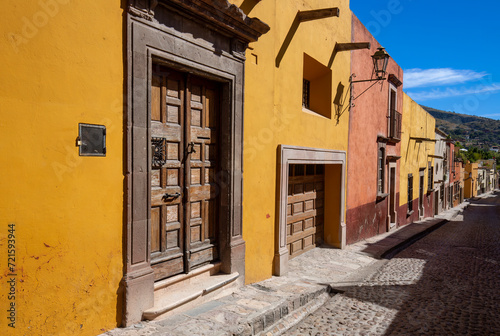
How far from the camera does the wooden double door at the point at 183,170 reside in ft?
12.4

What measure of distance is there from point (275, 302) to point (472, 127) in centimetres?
15971

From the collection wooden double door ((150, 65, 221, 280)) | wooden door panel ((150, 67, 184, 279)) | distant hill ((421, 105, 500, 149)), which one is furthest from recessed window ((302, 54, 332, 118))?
distant hill ((421, 105, 500, 149))

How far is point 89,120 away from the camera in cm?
300

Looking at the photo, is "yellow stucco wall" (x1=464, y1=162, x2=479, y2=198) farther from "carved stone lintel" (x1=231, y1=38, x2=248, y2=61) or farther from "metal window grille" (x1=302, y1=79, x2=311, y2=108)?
"carved stone lintel" (x1=231, y1=38, x2=248, y2=61)

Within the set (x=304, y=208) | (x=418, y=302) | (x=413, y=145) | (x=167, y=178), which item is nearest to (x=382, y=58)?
(x=304, y=208)

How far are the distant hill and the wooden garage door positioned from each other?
12939cm

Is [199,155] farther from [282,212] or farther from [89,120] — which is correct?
[282,212]

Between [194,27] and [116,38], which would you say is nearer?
[116,38]

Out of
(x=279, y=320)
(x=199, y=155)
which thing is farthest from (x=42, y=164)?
(x=279, y=320)

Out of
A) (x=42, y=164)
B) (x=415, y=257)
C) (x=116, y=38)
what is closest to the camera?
(x=42, y=164)

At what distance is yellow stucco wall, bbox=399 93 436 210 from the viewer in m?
14.5

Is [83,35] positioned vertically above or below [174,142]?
above

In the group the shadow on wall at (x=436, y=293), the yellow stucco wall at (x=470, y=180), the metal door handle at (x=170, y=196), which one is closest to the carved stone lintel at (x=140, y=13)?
the metal door handle at (x=170, y=196)

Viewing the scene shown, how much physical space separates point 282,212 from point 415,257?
14.0 ft
